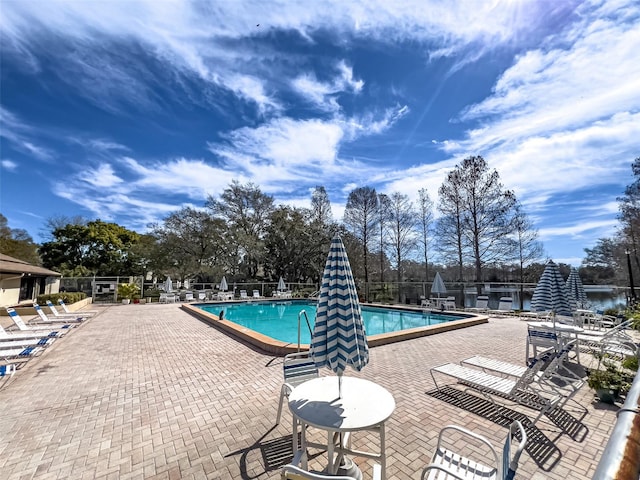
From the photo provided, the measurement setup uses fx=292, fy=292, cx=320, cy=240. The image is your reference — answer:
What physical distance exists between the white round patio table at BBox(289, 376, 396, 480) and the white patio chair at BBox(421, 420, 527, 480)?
17.2 inches

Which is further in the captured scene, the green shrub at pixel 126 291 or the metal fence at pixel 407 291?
the green shrub at pixel 126 291

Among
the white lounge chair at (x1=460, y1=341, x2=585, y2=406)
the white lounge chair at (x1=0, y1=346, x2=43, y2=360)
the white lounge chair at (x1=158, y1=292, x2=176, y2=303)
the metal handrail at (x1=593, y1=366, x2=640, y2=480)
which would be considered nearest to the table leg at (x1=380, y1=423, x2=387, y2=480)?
the metal handrail at (x1=593, y1=366, x2=640, y2=480)

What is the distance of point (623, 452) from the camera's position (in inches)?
24.9

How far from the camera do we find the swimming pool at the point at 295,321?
7909 mm

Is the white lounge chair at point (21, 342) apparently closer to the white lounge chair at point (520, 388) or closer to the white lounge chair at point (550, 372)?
the white lounge chair at point (520, 388)

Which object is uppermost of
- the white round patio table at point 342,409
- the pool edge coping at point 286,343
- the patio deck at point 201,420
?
the white round patio table at point 342,409

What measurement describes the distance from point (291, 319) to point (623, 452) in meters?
13.4

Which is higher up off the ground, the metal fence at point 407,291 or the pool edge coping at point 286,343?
the metal fence at point 407,291

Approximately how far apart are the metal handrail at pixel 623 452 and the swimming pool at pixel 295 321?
639cm

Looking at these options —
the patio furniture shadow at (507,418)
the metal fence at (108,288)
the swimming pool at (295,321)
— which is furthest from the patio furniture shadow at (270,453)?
the metal fence at (108,288)

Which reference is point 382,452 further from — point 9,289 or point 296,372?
point 9,289

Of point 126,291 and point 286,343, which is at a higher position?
point 126,291

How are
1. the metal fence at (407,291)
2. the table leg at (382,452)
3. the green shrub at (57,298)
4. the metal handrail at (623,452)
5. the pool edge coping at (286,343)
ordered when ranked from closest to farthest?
the metal handrail at (623,452) → the table leg at (382,452) → the pool edge coping at (286,343) → the green shrub at (57,298) → the metal fence at (407,291)

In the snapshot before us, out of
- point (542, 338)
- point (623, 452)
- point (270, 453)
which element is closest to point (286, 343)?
point (270, 453)
